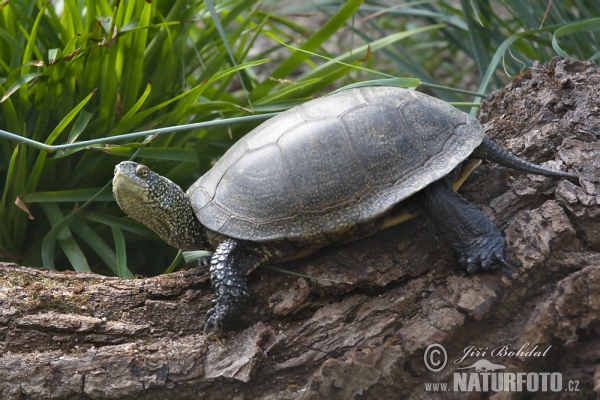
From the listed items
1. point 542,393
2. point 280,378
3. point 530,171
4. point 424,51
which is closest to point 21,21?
point 280,378

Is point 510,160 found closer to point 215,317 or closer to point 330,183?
point 330,183

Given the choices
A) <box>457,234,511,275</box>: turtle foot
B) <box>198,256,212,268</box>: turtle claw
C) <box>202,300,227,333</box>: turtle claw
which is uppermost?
<box>457,234,511,275</box>: turtle foot

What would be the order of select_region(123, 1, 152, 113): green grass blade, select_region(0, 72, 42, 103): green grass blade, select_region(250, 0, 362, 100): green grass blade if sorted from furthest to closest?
select_region(250, 0, 362, 100): green grass blade
select_region(123, 1, 152, 113): green grass blade
select_region(0, 72, 42, 103): green grass blade

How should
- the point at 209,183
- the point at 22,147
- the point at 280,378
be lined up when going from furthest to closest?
the point at 22,147
the point at 209,183
the point at 280,378

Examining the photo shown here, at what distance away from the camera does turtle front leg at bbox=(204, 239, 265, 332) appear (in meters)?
1.94

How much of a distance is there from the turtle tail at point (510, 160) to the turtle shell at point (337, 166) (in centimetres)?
6

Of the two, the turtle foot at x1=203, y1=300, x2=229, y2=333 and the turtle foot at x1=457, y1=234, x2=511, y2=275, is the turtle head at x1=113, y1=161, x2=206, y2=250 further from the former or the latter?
the turtle foot at x1=457, y1=234, x2=511, y2=275

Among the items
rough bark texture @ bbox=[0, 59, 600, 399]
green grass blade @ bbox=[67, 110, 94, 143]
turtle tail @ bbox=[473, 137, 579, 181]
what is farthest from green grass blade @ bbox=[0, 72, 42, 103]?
turtle tail @ bbox=[473, 137, 579, 181]

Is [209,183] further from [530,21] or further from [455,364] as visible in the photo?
[530,21]

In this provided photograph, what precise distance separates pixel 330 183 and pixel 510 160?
65cm

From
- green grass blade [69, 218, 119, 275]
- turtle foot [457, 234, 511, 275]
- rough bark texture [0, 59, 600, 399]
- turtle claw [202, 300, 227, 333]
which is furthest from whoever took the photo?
green grass blade [69, 218, 119, 275]

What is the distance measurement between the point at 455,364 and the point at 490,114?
4.22 ft

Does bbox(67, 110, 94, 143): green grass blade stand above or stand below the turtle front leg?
above

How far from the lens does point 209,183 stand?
7.34 feet
